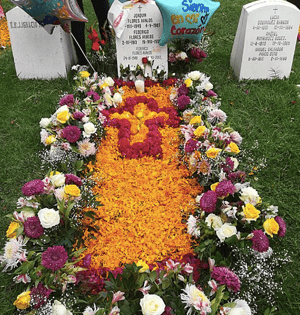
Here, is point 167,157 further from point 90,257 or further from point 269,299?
point 269,299

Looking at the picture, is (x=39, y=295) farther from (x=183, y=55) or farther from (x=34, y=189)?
(x=183, y=55)

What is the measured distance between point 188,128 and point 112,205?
100 cm

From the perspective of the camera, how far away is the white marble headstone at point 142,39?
3846 mm

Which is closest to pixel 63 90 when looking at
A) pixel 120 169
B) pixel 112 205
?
pixel 120 169

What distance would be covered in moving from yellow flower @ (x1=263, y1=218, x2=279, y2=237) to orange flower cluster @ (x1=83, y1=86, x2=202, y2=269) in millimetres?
531

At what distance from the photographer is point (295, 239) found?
239cm

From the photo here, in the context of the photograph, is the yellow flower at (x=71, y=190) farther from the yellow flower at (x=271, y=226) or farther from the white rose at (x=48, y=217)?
the yellow flower at (x=271, y=226)

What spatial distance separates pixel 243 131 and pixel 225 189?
1333 millimetres

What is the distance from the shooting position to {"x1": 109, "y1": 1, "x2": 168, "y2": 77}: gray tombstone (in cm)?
385

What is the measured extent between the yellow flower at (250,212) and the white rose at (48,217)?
117 cm

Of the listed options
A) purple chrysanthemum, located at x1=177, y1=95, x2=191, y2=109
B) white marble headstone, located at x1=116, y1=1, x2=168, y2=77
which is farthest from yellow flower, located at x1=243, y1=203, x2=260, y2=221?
white marble headstone, located at x1=116, y1=1, x2=168, y2=77

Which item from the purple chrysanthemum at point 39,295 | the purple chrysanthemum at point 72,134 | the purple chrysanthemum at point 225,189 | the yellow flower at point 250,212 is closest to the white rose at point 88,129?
the purple chrysanthemum at point 72,134

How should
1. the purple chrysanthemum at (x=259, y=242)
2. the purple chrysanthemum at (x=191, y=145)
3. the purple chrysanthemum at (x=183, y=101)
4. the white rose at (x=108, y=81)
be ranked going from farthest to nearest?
the white rose at (x=108, y=81), the purple chrysanthemum at (x=183, y=101), the purple chrysanthemum at (x=191, y=145), the purple chrysanthemum at (x=259, y=242)

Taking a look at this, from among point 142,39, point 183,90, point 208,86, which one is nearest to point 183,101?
point 183,90
